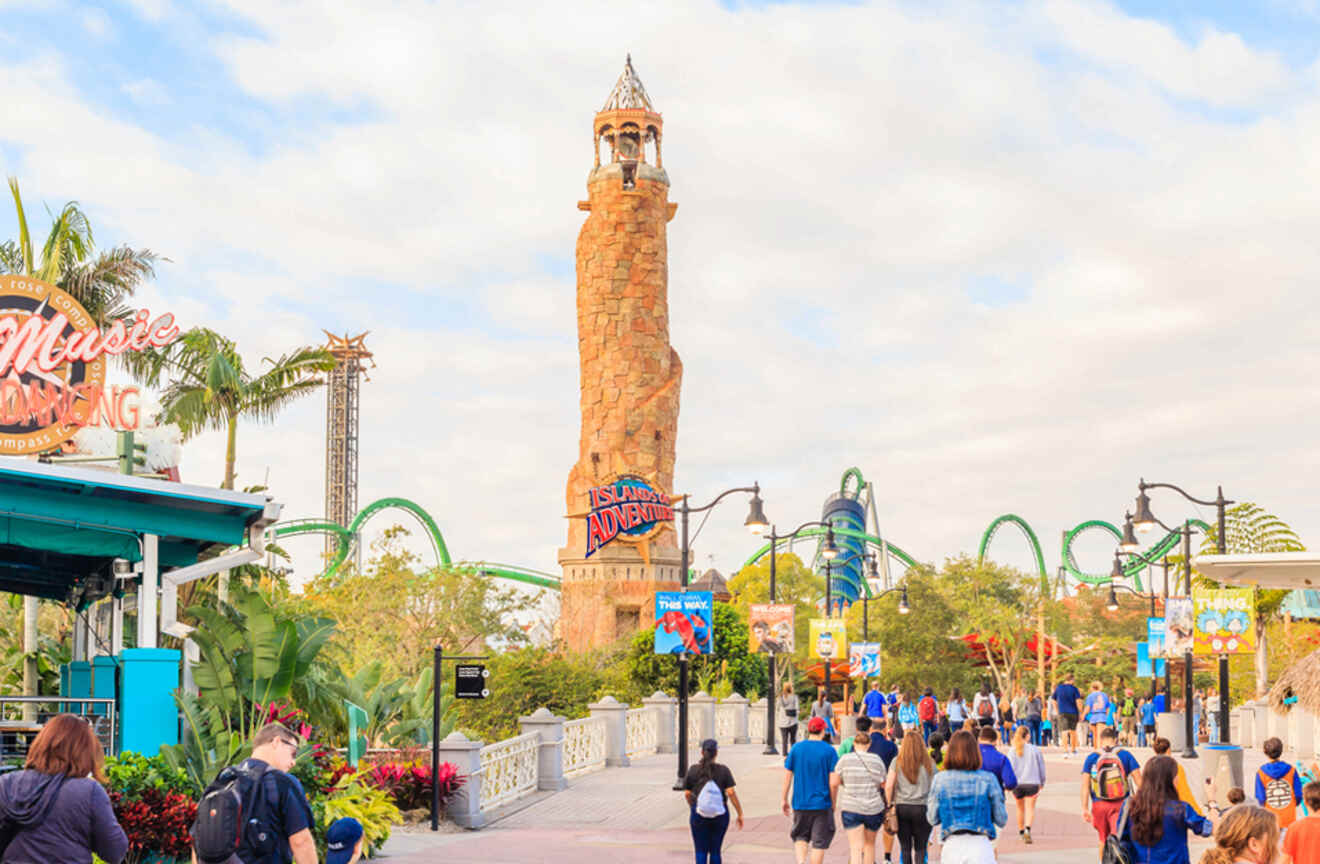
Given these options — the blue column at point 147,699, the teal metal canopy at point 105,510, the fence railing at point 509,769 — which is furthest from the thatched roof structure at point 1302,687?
the blue column at point 147,699

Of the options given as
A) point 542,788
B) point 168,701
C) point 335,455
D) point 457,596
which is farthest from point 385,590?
point 335,455

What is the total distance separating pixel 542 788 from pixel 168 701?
11.1m

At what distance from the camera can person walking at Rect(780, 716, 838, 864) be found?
14258 millimetres

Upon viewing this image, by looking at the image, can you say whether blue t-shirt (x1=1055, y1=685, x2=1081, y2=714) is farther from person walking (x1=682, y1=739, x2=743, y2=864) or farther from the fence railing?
person walking (x1=682, y1=739, x2=743, y2=864)

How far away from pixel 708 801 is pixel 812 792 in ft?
3.34

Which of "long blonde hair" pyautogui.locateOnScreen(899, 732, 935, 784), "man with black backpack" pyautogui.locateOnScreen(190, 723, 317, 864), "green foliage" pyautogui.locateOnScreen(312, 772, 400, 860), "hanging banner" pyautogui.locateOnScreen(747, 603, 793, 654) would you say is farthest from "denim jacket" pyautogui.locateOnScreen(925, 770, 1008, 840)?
"hanging banner" pyautogui.locateOnScreen(747, 603, 793, 654)

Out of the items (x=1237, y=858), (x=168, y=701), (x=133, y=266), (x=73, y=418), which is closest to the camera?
(x=1237, y=858)

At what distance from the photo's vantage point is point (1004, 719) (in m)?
39.2

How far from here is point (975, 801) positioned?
1132 centimetres

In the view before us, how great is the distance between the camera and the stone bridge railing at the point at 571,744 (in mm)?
21031

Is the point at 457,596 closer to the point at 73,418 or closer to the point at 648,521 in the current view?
the point at 648,521

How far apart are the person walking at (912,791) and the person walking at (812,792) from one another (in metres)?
0.60

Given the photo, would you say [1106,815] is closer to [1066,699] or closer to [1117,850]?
[1117,850]

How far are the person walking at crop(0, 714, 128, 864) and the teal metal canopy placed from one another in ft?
25.6
